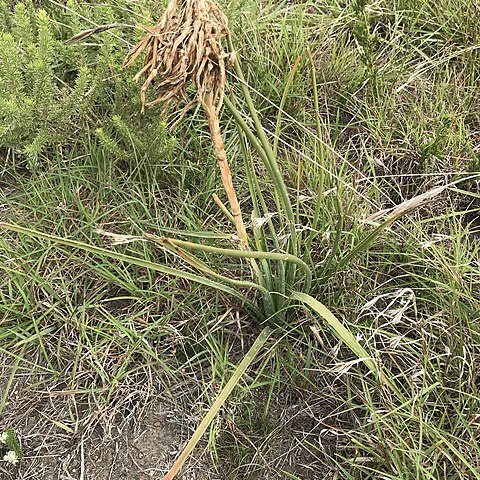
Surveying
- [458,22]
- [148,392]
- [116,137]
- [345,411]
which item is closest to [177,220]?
[116,137]

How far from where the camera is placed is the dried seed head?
3.05 ft

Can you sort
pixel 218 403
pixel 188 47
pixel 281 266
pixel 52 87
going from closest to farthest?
pixel 188 47, pixel 218 403, pixel 281 266, pixel 52 87

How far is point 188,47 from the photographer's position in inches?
36.4

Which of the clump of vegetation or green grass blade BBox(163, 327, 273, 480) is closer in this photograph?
green grass blade BBox(163, 327, 273, 480)

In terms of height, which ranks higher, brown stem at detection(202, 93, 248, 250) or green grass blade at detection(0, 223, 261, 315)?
brown stem at detection(202, 93, 248, 250)

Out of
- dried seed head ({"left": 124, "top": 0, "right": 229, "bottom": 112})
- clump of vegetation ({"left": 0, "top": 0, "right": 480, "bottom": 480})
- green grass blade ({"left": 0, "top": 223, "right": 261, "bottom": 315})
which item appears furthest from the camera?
clump of vegetation ({"left": 0, "top": 0, "right": 480, "bottom": 480})

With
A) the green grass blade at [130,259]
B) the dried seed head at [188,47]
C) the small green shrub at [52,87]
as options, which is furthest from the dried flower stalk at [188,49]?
the small green shrub at [52,87]

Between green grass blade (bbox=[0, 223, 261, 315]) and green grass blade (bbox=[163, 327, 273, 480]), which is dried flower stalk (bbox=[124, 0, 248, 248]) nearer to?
green grass blade (bbox=[0, 223, 261, 315])

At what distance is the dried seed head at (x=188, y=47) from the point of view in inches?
36.7

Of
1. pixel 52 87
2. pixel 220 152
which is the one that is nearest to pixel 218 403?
pixel 220 152

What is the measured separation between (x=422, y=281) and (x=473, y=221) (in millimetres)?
282

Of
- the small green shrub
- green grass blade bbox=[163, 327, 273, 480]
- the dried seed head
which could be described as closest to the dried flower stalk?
the dried seed head

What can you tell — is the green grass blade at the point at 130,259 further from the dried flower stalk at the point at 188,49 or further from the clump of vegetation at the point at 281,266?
the dried flower stalk at the point at 188,49

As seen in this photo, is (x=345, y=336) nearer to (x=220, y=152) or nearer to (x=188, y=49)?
(x=220, y=152)
